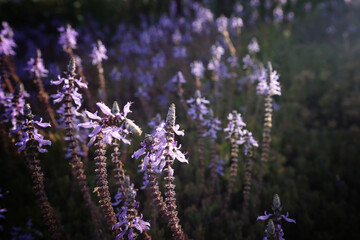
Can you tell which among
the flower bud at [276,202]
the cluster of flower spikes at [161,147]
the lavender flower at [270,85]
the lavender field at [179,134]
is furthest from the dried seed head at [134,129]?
the lavender flower at [270,85]

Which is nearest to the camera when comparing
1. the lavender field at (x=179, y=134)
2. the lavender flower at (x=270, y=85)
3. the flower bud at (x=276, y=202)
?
the flower bud at (x=276, y=202)

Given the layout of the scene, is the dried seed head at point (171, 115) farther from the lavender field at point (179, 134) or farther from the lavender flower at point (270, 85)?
the lavender flower at point (270, 85)

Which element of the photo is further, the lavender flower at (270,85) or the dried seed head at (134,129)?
the lavender flower at (270,85)

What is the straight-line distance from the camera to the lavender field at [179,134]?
2537 mm

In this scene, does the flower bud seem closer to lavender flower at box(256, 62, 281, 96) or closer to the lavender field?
the lavender field

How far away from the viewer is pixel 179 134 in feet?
7.42

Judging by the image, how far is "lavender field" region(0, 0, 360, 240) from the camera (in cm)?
254

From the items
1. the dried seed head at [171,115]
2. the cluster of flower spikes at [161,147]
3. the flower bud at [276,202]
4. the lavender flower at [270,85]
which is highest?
the lavender flower at [270,85]

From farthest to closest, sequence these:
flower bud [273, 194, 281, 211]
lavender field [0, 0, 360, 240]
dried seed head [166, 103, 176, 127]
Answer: lavender field [0, 0, 360, 240] < flower bud [273, 194, 281, 211] < dried seed head [166, 103, 176, 127]

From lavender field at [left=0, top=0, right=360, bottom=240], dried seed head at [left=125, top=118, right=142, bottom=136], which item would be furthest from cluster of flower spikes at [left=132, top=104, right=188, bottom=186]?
dried seed head at [left=125, top=118, right=142, bottom=136]

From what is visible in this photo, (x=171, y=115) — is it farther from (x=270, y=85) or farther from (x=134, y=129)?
(x=270, y=85)

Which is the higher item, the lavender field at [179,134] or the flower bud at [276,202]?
the lavender field at [179,134]

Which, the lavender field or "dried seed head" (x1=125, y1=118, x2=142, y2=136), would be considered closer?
"dried seed head" (x1=125, y1=118, x2=142, y2=136)

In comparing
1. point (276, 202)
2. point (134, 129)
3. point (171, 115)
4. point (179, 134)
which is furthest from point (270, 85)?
point (134, 129)
